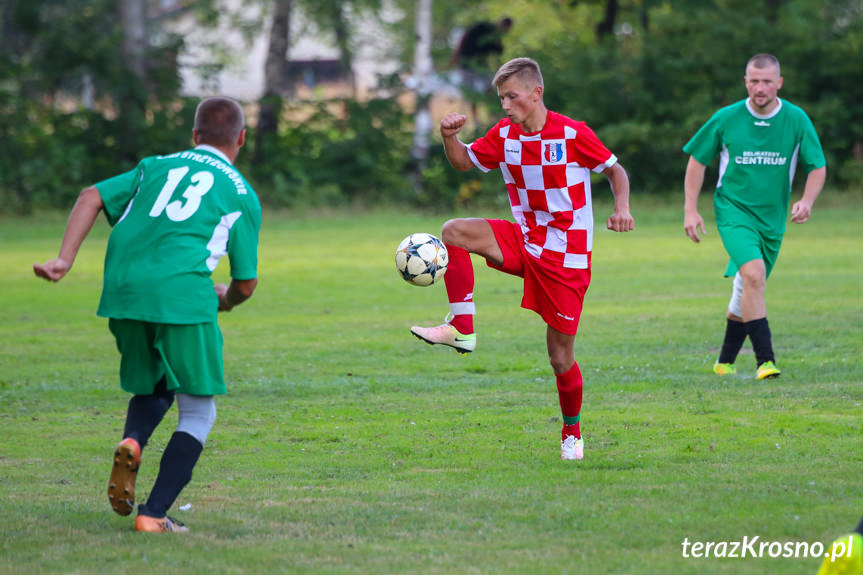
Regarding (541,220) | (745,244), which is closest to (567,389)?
(541,220)

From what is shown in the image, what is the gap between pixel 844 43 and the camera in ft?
96.3

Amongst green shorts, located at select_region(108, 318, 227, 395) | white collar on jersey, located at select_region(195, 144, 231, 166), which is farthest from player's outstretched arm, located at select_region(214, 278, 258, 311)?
white collar on jersey, located at select_region(195, 144, 231, 166)

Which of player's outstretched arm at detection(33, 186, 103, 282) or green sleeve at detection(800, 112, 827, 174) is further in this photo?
green sleeve at detection(800, 112, 827, 174)

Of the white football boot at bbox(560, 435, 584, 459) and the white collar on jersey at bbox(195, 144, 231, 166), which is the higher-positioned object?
the white collar on jersey at bbox(195, 144, 231, 166)

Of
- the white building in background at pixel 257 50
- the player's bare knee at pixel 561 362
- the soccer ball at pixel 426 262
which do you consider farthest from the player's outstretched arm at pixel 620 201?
the white building in background at pixel 257 50

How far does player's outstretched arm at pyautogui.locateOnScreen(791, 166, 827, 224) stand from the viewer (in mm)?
8297

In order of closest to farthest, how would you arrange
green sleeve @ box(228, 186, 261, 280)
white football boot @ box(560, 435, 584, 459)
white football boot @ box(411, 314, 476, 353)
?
green sleeve @ box(228, 186, 261, 280) < white football boot @ box(560, 435, 584, 459) < white football boot @ box(411, 314, 476, 353)

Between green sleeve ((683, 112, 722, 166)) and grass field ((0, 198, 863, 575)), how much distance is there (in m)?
1.65

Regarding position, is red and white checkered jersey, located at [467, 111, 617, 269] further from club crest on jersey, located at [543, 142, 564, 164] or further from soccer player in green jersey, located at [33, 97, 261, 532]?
soccer player in green jersey, located at [33, 97, 261, 532]

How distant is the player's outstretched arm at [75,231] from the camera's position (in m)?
4.64

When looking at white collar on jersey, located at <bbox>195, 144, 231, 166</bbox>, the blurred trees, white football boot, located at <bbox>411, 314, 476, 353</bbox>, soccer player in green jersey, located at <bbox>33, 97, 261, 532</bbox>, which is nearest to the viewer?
soccer player in green jersey, located at <bbox>33, 97, 261, 532</bbox>

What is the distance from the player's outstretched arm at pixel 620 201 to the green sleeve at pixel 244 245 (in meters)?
2.24

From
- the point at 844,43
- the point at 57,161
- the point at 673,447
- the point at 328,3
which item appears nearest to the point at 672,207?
the point at 844,43

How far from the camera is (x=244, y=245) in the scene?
486 cm
